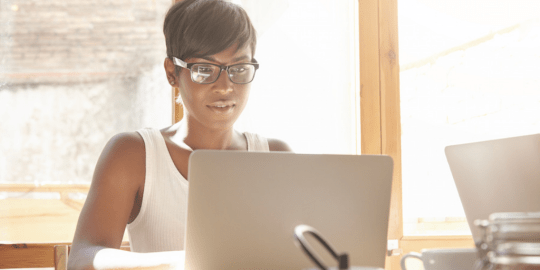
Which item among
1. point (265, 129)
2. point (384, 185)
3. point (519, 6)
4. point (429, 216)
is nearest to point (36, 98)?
point (265, 129)

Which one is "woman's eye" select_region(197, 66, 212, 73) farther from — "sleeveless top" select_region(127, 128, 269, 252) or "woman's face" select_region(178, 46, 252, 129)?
"sleeveless top" select_region(127, 128, 269, 252)

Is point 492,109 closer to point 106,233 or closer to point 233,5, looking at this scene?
point 233,5

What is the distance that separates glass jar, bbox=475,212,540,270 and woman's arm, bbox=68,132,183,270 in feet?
2.27

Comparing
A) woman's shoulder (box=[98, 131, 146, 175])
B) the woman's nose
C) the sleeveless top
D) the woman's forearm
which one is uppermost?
the woman's nose

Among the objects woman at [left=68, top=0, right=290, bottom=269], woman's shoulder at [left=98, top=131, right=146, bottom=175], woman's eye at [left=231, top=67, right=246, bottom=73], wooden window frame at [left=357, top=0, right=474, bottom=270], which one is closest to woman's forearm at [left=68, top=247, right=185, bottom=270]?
woman at [left=68, top=0, right=290, bottom=269]

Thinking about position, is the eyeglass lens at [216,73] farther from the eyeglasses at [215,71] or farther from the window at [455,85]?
the window at [455,85]

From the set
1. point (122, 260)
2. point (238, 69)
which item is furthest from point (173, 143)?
point (122, 260)

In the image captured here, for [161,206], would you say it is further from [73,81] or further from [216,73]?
[73,81]

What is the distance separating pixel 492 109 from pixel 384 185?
168 cm

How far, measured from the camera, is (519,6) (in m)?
2.24

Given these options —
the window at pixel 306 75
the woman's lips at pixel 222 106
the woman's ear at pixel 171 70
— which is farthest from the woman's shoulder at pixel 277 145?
the window at pixel 306 75

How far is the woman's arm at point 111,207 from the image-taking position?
102 centimetres

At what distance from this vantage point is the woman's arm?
1.02 m

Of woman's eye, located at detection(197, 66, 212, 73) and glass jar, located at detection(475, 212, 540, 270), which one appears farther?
woman's eye, located at detection(197, 66, 212, 73)
